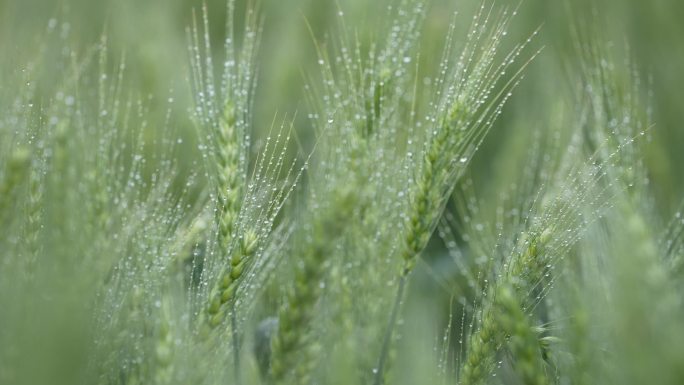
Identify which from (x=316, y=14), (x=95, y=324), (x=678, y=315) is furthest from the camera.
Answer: (x=316, y=14)

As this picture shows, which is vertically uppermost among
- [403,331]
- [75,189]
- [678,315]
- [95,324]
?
[75,189]

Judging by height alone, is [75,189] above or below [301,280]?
above

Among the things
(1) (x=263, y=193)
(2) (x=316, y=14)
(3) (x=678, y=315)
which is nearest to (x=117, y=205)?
(1) (x=263, y=193)

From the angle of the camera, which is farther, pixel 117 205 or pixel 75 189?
pixel 117 205

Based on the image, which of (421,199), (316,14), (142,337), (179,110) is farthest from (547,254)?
(316,14)

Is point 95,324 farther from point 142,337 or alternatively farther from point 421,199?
point 421,199

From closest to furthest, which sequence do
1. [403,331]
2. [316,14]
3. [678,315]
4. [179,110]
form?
[678,315], [403,331], [179,110], [316,14]

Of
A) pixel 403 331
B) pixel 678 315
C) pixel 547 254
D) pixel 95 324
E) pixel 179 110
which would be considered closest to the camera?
pixel 678 315

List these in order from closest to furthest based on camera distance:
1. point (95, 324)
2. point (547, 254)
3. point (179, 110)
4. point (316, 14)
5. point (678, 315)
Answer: point (678, 315), point (95, 324), point (547, 254), point (179, 110), point (316, 14)

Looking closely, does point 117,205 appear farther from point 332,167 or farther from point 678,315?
point 678,315
